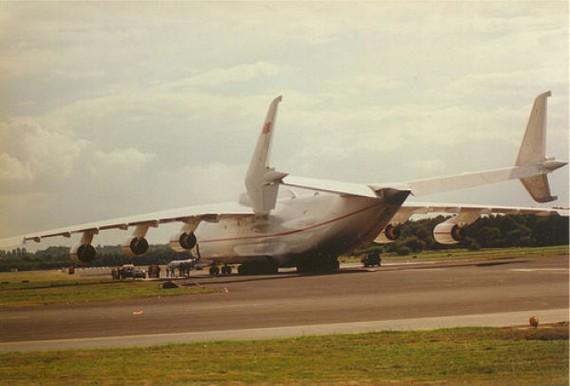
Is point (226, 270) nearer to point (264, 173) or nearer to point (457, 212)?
point (264, 173)

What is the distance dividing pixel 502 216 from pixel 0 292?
27.3 meters

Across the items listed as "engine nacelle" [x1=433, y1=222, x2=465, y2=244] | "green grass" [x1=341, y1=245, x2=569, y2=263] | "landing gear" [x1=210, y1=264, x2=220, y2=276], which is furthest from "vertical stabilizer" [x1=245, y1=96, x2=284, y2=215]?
"green grass" [x1=341, y1=245, x2=569, y2=263]

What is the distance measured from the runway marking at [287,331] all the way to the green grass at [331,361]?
86 centimetres

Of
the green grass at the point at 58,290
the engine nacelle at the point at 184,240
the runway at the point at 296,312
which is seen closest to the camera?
the runway at the point at 296,312

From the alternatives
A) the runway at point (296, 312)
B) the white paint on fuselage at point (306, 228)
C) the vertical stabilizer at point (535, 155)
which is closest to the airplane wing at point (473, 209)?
the white paint on fuselage at point (306, 228)

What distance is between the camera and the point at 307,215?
41719mm

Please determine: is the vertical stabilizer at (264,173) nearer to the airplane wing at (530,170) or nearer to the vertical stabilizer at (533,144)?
the airplane wing at (530,170)

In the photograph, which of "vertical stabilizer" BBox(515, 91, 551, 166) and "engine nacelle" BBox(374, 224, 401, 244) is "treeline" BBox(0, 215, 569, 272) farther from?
"vertical stabilizer" BBox(515, 91, 551, 166)

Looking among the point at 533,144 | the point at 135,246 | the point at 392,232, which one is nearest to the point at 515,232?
the point at 392,232

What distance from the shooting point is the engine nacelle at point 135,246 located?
38750 millimetres

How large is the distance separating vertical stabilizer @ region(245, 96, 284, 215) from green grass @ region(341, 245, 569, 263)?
37.4 ft

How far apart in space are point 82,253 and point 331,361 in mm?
23419

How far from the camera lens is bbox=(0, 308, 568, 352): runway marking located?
1641cm

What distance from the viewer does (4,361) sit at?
14.9m
